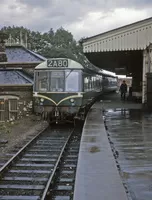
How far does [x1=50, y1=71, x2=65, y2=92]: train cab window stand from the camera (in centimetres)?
1580

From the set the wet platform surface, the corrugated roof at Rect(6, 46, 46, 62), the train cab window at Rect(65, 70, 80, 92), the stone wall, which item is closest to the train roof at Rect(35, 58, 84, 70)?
the train cab window at Rect(65, 70, 80, 92)

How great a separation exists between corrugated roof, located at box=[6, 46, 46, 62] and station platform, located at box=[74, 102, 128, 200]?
2054cm

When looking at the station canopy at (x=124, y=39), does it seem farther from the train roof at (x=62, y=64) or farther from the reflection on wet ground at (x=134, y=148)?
the reflection on wet ground at (x=134, y=148)

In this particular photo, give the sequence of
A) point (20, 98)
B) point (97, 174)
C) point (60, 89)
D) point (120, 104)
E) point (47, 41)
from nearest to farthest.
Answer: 1. point (97, 174)
2. point (60, 89)
3. point (120, 104)
4. point (20, 98)
5. point (47, 41)

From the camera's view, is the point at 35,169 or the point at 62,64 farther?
the point at 62,64

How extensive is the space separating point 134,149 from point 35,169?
2593mm

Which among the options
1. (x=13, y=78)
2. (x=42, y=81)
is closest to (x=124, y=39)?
(x=42, y=81)

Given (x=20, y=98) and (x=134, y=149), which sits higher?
(x=20, y=98)

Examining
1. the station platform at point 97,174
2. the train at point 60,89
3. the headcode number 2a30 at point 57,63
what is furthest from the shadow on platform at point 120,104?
the station platform at point 97,174

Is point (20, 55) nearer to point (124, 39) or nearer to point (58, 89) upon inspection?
point (124, 39)

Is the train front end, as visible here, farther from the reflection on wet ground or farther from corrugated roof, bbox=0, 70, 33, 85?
corrugated roof, bbox=0, 70, 33, 85

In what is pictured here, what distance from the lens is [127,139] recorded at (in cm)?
1066

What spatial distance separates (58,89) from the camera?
621 inches

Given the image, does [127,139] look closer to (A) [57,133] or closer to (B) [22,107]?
(A) [57,133]
